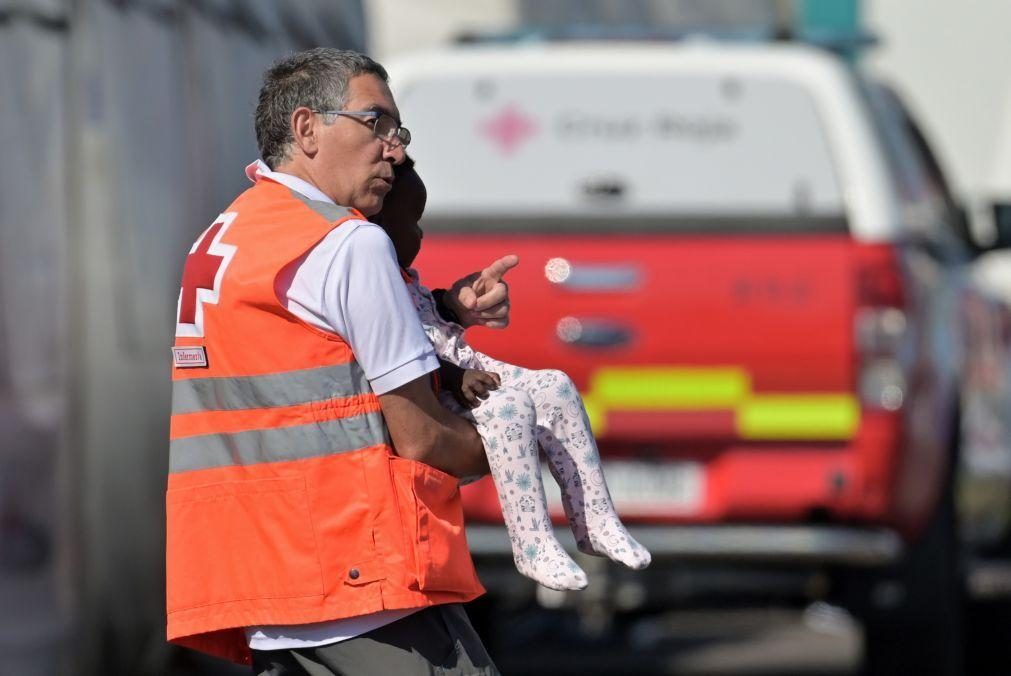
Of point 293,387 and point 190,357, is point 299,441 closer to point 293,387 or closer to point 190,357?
point 293,387

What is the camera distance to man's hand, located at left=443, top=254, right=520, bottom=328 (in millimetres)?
3004

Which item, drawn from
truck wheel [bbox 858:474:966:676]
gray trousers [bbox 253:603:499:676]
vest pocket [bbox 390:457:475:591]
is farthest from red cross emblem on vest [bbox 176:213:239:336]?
truck wheel [bbox 858:474:966:676]

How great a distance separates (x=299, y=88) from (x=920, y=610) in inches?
187

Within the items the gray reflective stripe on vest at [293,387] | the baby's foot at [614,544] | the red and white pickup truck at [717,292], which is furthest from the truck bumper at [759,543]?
the gray reflective stripe on vest at [293,387]

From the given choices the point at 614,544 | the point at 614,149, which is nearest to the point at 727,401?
the point at 614,149

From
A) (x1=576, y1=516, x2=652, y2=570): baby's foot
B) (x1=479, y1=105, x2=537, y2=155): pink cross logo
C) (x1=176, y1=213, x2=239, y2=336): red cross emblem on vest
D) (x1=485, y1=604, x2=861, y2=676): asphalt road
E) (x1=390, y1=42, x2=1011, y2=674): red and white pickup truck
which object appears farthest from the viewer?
(x1=485, y1=604, x2=861, y2=676): asphalt road

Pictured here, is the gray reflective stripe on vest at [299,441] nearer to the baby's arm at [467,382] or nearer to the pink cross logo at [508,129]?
the baby's arm at [467,382]

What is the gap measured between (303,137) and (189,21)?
5.38 metres

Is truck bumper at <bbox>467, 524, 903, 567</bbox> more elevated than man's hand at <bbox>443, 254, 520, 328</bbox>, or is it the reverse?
man's hand at <bbox>443, 254, 520, 328</bbox>

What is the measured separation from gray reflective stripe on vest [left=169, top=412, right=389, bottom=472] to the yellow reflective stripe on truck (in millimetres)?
3922

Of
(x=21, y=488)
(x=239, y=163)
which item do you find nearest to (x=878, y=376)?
(x=21, y=488)

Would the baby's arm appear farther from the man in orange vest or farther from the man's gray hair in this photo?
the man's gray hair

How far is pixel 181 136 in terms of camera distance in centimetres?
820

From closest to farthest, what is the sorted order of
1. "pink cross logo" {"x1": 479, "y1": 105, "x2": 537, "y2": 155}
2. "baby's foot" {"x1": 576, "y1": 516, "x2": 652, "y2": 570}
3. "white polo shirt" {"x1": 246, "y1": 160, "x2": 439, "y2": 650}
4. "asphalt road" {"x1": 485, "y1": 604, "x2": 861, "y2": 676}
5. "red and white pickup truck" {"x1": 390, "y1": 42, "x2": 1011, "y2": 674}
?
"white polo shirt" {"x1": 246, "y1": 160, "x2": 439, "y2": 650}
"baby's foot" {"x1": 576, "y1": 516, "x2": 652, "y2": 570}
"red and white pickup truck" {"x1": 390, "y1": 42, "x2": 1011, "y2": 674}
"pink cross logo" {"x1": 479, "y1": 105, "x2": 537, "y2": 155}
"asphalt road" {"x1": 485, "y1": 604, "x2": 861, "y2": 676}
